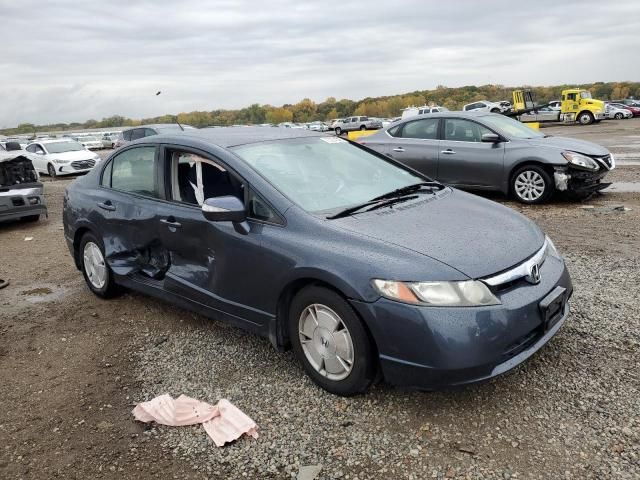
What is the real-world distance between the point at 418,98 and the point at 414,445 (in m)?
110

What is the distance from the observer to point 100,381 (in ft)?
12.3

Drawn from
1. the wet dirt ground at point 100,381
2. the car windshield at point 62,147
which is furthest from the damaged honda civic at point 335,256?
the car windshield at point 62,147

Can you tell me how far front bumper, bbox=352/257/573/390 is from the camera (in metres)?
2.78

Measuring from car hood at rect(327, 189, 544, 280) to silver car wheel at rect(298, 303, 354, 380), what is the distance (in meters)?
0.53

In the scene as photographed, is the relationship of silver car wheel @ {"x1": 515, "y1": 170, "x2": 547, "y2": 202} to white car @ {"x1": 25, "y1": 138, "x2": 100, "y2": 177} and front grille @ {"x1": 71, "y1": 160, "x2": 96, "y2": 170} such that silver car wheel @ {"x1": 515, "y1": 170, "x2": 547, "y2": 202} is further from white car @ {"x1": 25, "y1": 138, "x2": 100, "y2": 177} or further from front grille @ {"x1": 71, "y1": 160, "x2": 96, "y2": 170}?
front grille @ {"x1": 71, "y1": 160, "x2": 96, "y2": 170}

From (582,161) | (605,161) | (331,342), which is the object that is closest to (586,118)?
(605,161)

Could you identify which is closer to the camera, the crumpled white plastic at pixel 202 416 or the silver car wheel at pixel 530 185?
the crumpled white plastic at pixel 202 416

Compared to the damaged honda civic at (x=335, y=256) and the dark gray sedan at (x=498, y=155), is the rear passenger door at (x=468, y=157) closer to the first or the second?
the dark gray sedan at (x=498, y=155)

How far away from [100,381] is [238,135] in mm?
2066

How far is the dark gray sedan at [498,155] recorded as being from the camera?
848cm

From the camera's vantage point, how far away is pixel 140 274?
4609 mm

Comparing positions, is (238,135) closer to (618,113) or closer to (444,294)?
(444,294)


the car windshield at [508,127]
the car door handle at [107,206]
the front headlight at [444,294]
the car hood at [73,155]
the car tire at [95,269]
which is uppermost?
the car windshield at [508,127]

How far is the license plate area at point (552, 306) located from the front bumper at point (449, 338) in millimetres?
72
